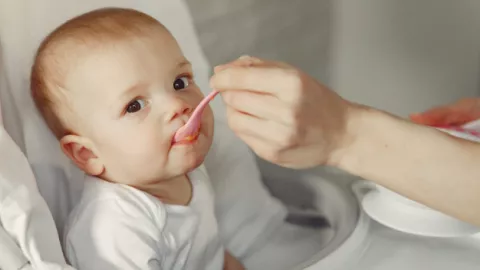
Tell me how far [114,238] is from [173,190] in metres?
0.11

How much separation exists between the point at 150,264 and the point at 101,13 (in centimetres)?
26

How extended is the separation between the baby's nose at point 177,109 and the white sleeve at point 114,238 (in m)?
0.10

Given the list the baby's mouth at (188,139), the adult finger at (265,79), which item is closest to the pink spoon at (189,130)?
the baby's mouth at (188,139)

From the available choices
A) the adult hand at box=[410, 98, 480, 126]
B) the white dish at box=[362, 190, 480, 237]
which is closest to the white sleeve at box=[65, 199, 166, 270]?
the white dish at box=[362, 190, 480, 237]

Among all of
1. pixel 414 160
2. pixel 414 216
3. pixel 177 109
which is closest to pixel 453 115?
pixel 414 216

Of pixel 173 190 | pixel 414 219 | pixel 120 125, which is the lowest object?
pixel 414 219

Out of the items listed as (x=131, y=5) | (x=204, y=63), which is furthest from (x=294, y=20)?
(x=131, y=5)

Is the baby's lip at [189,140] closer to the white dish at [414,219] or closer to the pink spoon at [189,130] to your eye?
the pink spoon at [189,130]

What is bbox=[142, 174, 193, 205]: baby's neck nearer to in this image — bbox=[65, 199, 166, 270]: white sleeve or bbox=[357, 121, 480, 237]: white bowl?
bbox=[65, 199, 166, 270]: white sleeve

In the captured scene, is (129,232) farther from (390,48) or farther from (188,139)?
(390,48)

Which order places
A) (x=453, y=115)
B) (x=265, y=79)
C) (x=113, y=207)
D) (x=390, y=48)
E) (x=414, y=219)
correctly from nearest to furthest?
(x=265, y=79), (x=113, y=207), (x=414, y=219), (x=453, y=115), (x=390, y=48)

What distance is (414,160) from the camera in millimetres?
594

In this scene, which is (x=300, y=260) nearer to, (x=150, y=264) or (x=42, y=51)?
(x=150, y=264)

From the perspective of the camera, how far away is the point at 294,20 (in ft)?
3.32
